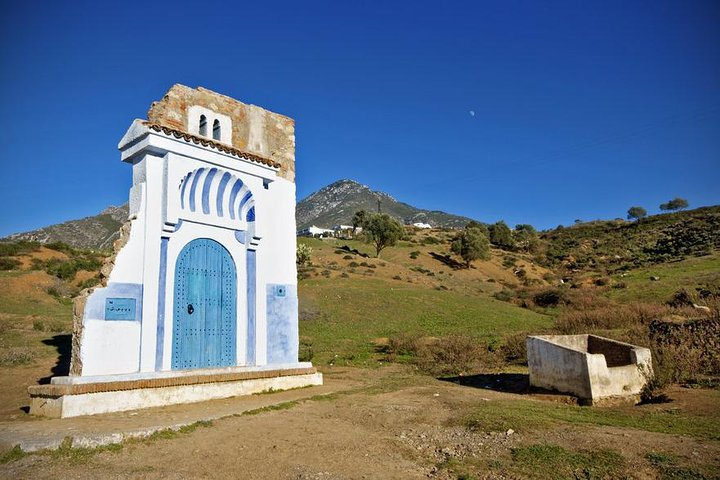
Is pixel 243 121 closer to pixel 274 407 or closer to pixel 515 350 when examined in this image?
pixel 274 407

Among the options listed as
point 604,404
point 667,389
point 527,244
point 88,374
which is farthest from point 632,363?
point 527,244

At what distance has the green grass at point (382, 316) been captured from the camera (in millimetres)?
19453

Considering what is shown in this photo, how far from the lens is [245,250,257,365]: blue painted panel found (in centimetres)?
1134

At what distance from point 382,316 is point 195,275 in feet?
49.0

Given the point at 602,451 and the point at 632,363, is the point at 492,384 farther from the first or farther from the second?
Answer: the point at 602,451

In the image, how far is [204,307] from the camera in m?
10.6

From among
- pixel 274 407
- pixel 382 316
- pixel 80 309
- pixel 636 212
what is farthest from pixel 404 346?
pixel 636 212

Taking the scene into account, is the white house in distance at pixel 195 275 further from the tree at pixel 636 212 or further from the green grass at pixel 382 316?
the tree at pixel 636 212

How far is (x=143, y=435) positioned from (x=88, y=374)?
2.84 metres

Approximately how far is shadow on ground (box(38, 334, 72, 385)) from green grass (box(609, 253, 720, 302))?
25298 mm

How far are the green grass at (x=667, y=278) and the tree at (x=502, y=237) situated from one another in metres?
25.3

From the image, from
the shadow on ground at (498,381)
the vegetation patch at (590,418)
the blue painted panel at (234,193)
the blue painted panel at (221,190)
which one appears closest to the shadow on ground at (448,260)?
the shadow on ground at (498,381)

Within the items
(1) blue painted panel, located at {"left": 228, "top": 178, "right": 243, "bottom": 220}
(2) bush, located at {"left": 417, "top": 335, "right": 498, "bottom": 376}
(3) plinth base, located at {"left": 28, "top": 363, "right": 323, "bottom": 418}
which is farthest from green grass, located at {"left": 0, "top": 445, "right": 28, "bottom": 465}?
(2) bush, located at {"left": 417, "top": 335, "right": 498, "bottom": 376}

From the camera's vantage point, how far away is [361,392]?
1063cm
